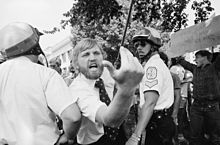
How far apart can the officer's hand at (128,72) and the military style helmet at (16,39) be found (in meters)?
0.83

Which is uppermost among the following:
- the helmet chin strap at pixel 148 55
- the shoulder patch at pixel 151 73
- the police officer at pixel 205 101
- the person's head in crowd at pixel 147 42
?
the person's head in crowd at pixel 147 42

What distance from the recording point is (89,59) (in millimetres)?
2062

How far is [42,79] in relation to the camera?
1801mm

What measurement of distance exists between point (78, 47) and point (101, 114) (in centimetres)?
65

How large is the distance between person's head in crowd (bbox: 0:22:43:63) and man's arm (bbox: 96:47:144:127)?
0.69 m

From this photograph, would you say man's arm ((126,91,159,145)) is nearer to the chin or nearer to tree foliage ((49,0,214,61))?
the chin

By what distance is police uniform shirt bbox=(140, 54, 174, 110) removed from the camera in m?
2.44

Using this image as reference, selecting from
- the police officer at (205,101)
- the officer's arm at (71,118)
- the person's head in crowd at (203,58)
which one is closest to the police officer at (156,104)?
the officer's arm at (71,118)


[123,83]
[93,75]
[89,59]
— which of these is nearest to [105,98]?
[93,75]

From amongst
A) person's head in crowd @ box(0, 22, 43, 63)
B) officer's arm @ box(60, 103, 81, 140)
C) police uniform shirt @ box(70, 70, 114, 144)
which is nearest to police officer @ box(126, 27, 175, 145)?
police uniform shirt @ box(70, 70, 114, 144)

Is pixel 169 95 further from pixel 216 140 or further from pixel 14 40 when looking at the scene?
pixel 216 140

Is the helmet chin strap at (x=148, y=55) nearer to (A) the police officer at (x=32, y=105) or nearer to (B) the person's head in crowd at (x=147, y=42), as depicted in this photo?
(B) the person's head in crowd at (x=147, y=42)

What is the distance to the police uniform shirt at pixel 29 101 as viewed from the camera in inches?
69.7

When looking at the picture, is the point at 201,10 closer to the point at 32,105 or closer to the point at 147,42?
the point at 147,42
